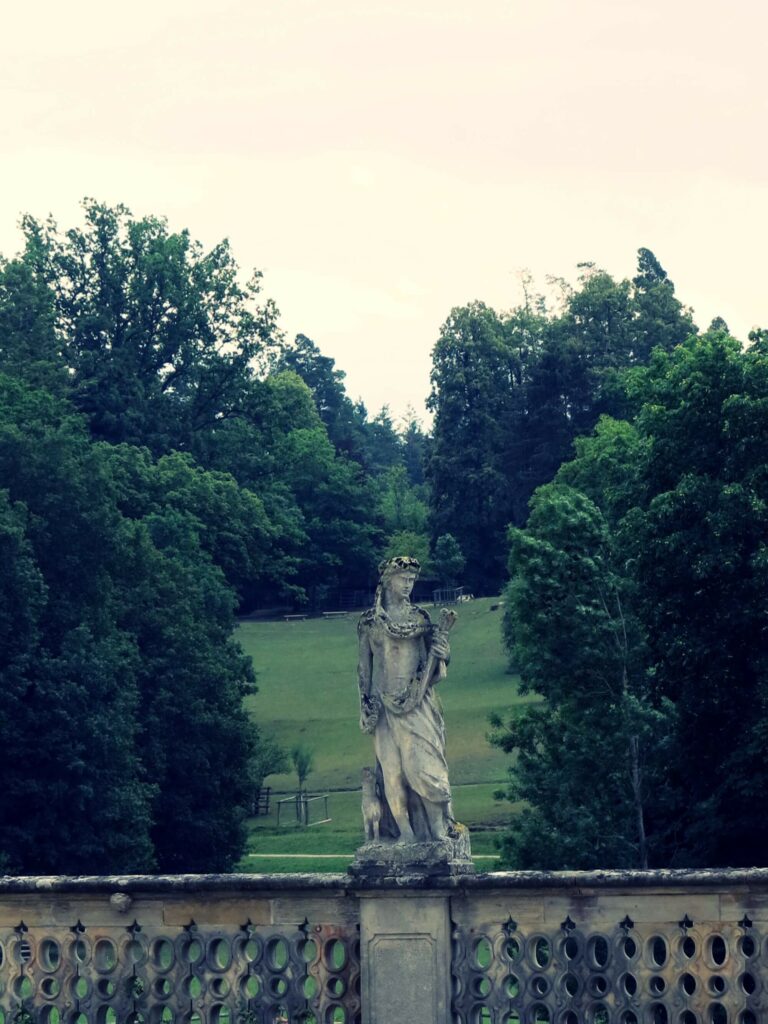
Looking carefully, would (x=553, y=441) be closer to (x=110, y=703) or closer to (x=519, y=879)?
(x=110, y=703)

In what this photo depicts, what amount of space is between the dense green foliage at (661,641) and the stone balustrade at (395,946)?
1749 centimetres

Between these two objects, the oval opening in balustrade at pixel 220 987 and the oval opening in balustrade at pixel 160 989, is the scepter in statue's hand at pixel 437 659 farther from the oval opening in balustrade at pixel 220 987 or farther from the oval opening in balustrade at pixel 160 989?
the oval opening in balustrade at pixel 160 989

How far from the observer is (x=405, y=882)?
18.8m

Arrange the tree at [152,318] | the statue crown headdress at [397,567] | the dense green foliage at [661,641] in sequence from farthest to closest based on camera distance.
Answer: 1. the tree at [152,318]
2. the dense green foliage at [661,641]
3. the statue crown headdress at [397,567]

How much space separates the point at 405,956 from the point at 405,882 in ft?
1.91

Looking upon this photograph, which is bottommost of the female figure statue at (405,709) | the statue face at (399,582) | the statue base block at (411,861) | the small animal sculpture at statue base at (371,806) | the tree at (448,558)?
the statue base block at (411,861)

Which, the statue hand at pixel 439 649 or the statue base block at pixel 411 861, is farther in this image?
the statue hand at pixel 439 649

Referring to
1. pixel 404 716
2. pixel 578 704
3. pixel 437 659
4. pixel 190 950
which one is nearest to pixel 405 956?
pixel 190 950

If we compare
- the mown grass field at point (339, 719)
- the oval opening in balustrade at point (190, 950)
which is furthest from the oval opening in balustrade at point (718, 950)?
the mown grass field at point (339, 719)

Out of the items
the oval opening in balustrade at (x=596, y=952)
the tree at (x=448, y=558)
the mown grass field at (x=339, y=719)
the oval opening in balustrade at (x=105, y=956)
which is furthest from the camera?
the tree at (x=448, y=558)

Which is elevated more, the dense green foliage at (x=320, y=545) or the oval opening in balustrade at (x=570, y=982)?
the dense green foliage at (x=320, y=545)

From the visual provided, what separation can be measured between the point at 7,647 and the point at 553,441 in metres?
63.3

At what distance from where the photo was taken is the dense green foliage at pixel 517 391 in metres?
116

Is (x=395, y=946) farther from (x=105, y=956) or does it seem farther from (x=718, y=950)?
(x=718, y=950)
